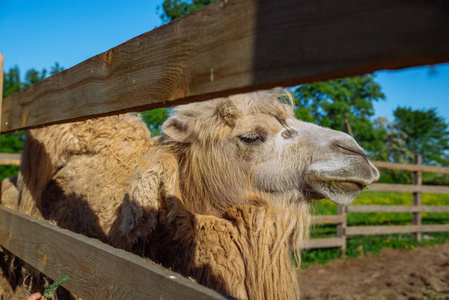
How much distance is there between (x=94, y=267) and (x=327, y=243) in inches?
292

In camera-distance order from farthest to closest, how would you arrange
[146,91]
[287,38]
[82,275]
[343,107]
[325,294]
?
[343,107] → [325,294] → [82,275] → [146,91] → [287,38]

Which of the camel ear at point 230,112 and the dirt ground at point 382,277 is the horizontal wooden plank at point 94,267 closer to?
the camel ear at point 230,112

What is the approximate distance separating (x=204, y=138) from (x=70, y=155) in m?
1.54

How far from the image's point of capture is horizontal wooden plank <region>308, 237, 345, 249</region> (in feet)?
26.5

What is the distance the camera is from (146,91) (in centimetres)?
128

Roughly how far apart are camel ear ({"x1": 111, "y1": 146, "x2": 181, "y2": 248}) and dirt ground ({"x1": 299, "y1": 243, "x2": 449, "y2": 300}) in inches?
159

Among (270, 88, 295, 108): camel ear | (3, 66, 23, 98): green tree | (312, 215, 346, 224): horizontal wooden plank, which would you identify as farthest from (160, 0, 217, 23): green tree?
(270, 88, 295, 108): camel ear

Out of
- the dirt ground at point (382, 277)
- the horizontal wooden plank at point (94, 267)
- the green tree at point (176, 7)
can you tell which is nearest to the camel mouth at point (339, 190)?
the horizontal wooden plank at point (94, 267)

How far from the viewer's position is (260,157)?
8.18 feet

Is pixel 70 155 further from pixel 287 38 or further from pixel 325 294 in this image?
pixel 325 294

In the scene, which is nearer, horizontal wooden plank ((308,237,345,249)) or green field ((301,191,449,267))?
horizontal wooden plank ((308,237,345,249))

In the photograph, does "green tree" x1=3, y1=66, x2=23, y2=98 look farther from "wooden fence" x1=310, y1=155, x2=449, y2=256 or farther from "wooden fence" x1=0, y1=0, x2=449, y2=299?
"wooden fence" x1=0, y1=0, x2=449, y2=299

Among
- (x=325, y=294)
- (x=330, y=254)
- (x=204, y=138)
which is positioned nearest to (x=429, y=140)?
(x=330, y=254)

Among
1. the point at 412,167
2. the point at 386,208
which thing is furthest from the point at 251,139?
the point at 412,167
